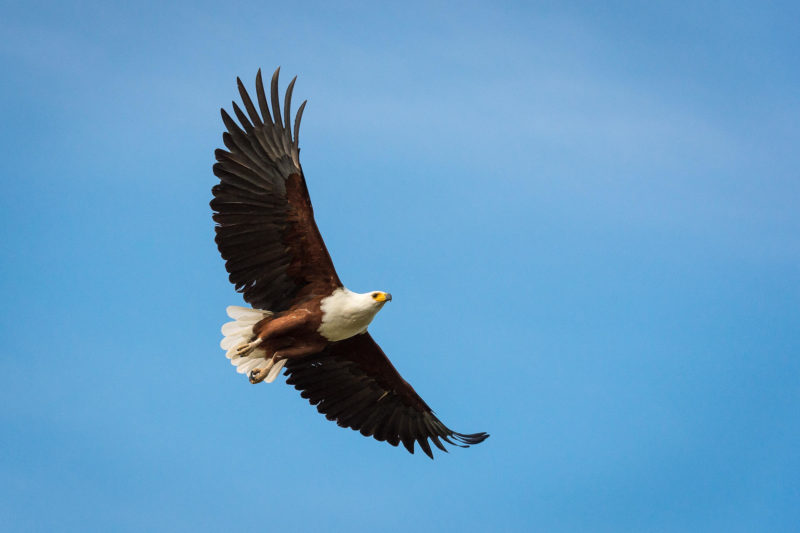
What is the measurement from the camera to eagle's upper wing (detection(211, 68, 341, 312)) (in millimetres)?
11797

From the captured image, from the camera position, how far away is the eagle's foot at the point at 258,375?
12.3 metres

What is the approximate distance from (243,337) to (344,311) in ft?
4.01

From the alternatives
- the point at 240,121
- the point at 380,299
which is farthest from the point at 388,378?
the point at 240,121

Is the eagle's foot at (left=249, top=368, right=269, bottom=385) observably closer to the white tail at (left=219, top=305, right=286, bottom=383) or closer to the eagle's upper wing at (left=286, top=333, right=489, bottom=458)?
the white tail at (left=219, top=305, right=286, bottom=383)

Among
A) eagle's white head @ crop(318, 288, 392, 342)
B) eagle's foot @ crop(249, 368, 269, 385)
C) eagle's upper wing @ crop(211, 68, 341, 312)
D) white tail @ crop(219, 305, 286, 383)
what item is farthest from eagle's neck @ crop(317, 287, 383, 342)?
eagle's foot @ crop(249, 368, 269, 385)

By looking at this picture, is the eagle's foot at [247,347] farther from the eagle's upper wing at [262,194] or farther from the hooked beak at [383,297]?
the hooked beak at [383,297]

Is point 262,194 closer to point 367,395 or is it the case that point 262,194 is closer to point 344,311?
point 344,311

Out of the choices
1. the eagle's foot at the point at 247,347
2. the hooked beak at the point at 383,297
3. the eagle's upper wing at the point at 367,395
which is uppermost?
the hooked beak at the point at 383,297

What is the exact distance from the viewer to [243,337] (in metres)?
12.2

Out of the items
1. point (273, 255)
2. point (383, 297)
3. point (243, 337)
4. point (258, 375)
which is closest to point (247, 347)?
point (243, 337)

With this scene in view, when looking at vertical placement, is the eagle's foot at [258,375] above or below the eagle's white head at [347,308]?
below

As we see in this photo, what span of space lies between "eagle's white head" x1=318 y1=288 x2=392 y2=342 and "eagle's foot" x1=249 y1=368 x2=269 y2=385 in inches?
32.3

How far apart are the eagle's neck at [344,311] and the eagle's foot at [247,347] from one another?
2.35 feet

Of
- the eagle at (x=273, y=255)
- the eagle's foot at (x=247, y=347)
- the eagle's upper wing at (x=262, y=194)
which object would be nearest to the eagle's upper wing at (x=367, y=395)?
the eagle at (x=273, y=255)
